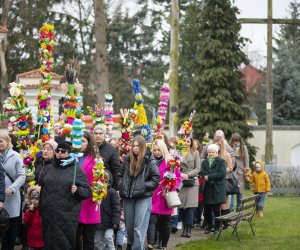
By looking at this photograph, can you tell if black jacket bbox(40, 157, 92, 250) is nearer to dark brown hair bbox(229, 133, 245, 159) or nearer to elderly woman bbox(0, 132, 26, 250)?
elderly woman bbox(0, 132, 26, 250)

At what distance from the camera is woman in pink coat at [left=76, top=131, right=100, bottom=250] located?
30.4 feet

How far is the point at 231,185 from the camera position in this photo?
14805 millimetres

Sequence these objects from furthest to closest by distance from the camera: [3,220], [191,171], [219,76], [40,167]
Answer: [219,76] → [191,171] → [40,167] → [3,220]

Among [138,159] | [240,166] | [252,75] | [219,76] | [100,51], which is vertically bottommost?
[240,166]

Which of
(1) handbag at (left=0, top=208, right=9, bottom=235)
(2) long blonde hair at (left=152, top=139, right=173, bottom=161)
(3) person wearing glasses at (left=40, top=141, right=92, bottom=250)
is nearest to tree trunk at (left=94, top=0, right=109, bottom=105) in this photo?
(2) long blonde hair at (left=152, top=139, right=173, bottom=161)

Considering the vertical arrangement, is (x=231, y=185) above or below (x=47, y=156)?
below

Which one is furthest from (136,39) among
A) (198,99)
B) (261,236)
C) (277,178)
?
(261,236)

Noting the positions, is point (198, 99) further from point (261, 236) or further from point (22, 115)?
point (22, 115)

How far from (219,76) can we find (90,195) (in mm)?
20579

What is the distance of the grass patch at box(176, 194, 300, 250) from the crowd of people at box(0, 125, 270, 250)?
82 centimetres

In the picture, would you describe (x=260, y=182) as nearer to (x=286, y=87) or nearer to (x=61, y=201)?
(x=61, y=201)

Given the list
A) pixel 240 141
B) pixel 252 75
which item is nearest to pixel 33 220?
pixel 240 141

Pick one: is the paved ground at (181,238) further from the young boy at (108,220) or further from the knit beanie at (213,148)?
the young boy at (108,220)

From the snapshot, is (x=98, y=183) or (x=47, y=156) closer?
(x=98, y=183)
